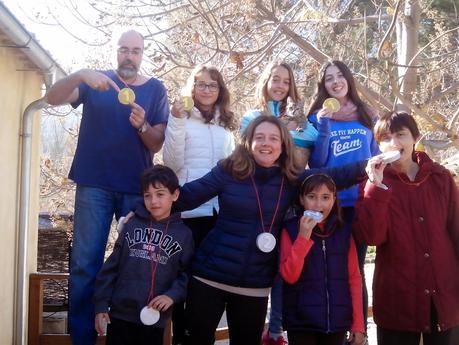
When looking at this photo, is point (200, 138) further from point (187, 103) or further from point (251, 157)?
point (251, 157)

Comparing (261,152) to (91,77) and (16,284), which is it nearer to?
(91,77)

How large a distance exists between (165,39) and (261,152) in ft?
19.5

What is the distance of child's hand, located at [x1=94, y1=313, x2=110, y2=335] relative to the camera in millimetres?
3662

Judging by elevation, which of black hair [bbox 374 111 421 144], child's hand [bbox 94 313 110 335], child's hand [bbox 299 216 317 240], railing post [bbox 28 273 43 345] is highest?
black hair [bbox 374 111 421 144]

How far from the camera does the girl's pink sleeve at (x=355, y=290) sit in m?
3.60

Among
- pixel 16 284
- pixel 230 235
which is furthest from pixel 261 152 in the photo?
pixel 16 284

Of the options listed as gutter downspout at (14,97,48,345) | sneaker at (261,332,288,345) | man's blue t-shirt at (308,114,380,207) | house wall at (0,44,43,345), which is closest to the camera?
sneaker at (261,332,288,345)

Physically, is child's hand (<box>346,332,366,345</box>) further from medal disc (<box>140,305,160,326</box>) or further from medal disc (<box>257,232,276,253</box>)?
medal disc (<box>140,305,160,326</box>)

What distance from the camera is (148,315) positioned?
3.60 m

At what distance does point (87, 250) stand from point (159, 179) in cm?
68

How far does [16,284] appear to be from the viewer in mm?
6141

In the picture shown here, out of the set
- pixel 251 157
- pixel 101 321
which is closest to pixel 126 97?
pixel 251 157

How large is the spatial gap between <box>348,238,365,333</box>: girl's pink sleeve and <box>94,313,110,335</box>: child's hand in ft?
4.45

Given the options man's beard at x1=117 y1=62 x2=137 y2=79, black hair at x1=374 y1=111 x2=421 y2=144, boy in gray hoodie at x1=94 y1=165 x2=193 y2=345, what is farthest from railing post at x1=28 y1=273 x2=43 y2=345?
black hair at x1=374 y1=111 x2=421 y2=144
